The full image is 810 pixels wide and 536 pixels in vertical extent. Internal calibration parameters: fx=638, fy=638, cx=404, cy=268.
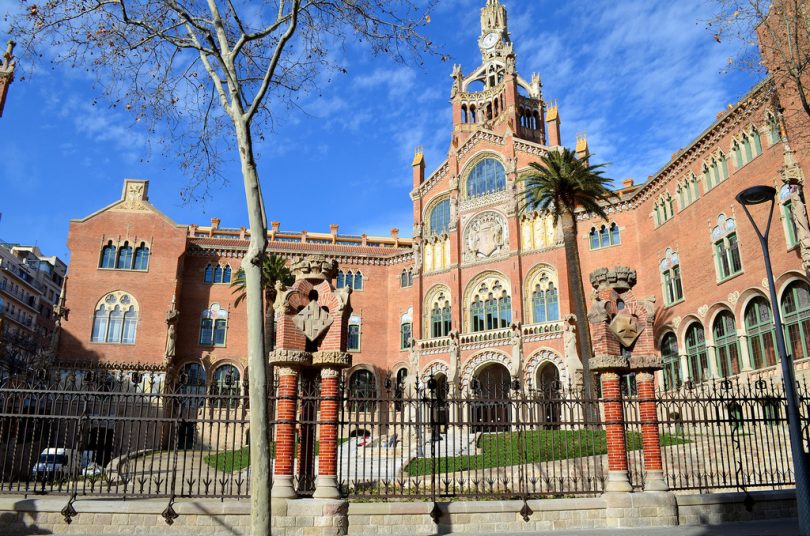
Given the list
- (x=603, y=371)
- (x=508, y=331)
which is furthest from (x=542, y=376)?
(x=603, y=371)

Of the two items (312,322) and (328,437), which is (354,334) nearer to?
(312,322)

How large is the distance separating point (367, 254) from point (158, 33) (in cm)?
3663

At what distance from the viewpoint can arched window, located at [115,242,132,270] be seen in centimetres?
4166

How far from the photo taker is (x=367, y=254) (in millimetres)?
47156

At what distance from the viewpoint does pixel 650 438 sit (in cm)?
1315

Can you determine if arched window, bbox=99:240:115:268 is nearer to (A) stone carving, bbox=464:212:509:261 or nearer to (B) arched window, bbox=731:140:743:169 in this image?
(A) stone carving, bbox=464:212:509:261

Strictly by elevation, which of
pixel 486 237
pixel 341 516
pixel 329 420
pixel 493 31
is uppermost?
pixel 493 31

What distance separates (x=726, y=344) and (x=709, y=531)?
19.3 metres

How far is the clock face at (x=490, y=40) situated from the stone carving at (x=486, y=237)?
2288 centimetres

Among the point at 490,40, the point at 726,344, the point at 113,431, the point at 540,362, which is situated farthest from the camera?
the point at 490,40

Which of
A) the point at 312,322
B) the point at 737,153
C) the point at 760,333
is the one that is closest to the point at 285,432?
the point at 312,322

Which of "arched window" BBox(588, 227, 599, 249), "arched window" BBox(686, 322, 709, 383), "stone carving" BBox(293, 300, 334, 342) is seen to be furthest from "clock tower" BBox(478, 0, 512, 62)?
"stone carving" BBox(293, 300, 334, 342)

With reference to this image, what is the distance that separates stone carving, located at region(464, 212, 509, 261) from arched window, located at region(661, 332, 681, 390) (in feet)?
36.2

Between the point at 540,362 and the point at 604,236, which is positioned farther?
the point at 604,236
